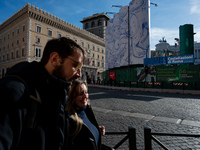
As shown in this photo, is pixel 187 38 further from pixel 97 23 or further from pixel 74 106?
pixel 97 23

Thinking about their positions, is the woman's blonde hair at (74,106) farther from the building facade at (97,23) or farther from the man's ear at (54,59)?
the building facade at (97,23)

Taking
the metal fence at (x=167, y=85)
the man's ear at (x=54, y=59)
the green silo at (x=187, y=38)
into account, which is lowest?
the metal fence at (x=167, y=85)

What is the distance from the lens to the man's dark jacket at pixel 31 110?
0.69 m

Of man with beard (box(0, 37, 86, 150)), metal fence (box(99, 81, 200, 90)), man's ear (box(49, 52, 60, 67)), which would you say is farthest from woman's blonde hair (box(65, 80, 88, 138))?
metal fence (box(99, 81, 200, 90))

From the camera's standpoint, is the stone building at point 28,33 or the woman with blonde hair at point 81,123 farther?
the stone building at point 28,33

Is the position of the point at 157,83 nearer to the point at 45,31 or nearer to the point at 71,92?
the point at 71,92

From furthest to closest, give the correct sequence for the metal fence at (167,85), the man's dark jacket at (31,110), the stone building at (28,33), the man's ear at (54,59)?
the stone building at (28,33) → the metal fence at (167,85) → the man's ear at (54,59) → the man's dark jacket at (31,110)

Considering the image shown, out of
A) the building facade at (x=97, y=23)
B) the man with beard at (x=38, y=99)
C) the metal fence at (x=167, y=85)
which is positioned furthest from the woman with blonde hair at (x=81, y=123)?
the building facade at (x=97, y=23)

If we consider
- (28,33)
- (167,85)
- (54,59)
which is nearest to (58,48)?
(54,59)

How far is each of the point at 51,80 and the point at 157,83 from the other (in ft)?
56.3

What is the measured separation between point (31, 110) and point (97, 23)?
64.0 meters

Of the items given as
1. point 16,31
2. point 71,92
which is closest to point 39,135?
point 71,92

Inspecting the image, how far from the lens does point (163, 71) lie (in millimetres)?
16141

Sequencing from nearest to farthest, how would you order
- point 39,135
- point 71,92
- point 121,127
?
point 39,135 → point 71,92 → point 121,127
